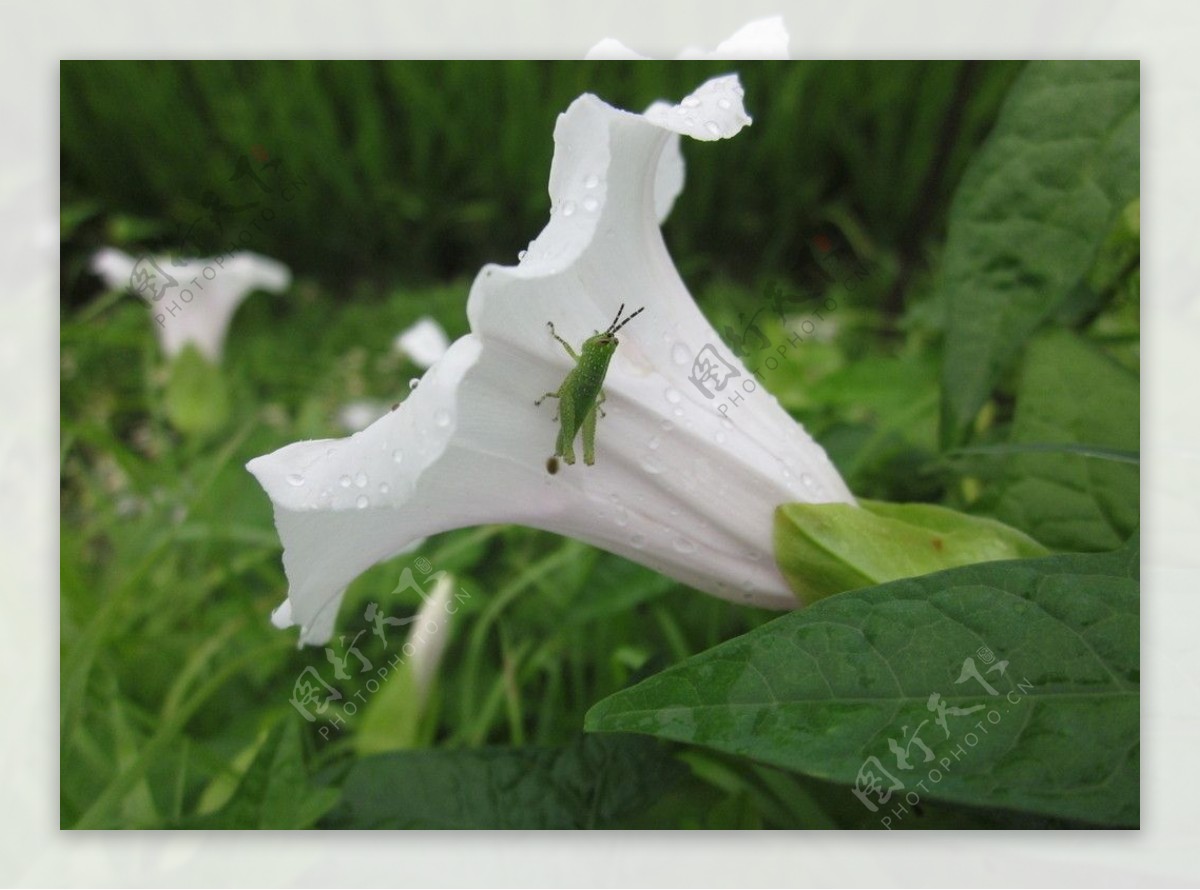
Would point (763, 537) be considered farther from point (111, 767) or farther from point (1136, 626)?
point (111, 767)

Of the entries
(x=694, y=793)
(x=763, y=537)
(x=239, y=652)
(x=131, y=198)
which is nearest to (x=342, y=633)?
(x=239, y=652)

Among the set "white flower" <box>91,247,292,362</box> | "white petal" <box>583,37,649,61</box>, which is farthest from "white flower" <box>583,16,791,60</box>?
"white flower" <box>91,247,292,362</box>

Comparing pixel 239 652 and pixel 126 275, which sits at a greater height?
pixel 126 275

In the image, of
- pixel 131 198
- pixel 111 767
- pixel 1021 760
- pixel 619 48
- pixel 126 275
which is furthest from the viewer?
pixel 131 198

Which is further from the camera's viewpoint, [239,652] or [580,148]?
[239,652]

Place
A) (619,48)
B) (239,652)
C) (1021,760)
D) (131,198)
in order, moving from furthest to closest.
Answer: (131,198) < (239,652) < (619,48) < (1021,760)

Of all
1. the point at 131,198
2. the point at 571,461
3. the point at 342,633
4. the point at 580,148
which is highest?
the point at 131,198
